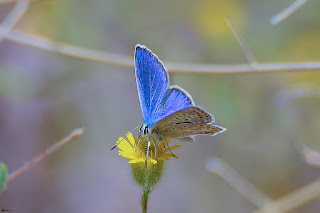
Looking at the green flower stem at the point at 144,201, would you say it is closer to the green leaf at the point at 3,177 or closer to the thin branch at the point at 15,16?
the green leaf at the point at 3,177

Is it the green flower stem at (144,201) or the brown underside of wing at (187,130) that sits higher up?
the brown underside of wing at (187,130)

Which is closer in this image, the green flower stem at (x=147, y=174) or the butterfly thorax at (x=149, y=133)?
the green flower stem at (x=147, y=174)

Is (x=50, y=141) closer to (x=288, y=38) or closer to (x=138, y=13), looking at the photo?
(x=138, y=13)

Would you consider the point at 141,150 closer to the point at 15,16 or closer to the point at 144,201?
the point at 144,201

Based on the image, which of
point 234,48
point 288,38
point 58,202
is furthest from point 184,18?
point 58,202

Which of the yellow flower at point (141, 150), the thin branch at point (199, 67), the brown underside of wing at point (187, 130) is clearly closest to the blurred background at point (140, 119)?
the thin branch at point (199, 67)

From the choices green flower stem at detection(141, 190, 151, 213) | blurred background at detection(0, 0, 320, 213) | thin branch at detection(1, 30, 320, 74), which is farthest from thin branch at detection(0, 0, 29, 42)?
blurred background at detection(0, 0, 320, 213)

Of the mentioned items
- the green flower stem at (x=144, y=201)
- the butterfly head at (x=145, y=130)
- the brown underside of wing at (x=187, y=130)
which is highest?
the butterfly head at (x=145, y=130)

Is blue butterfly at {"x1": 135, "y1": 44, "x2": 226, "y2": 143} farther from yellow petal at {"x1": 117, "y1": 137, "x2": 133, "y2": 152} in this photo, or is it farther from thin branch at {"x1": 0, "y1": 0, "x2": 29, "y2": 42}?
thin branch at {"x1": 0, "y1": 0, "x2": 29, "y2": 42}
